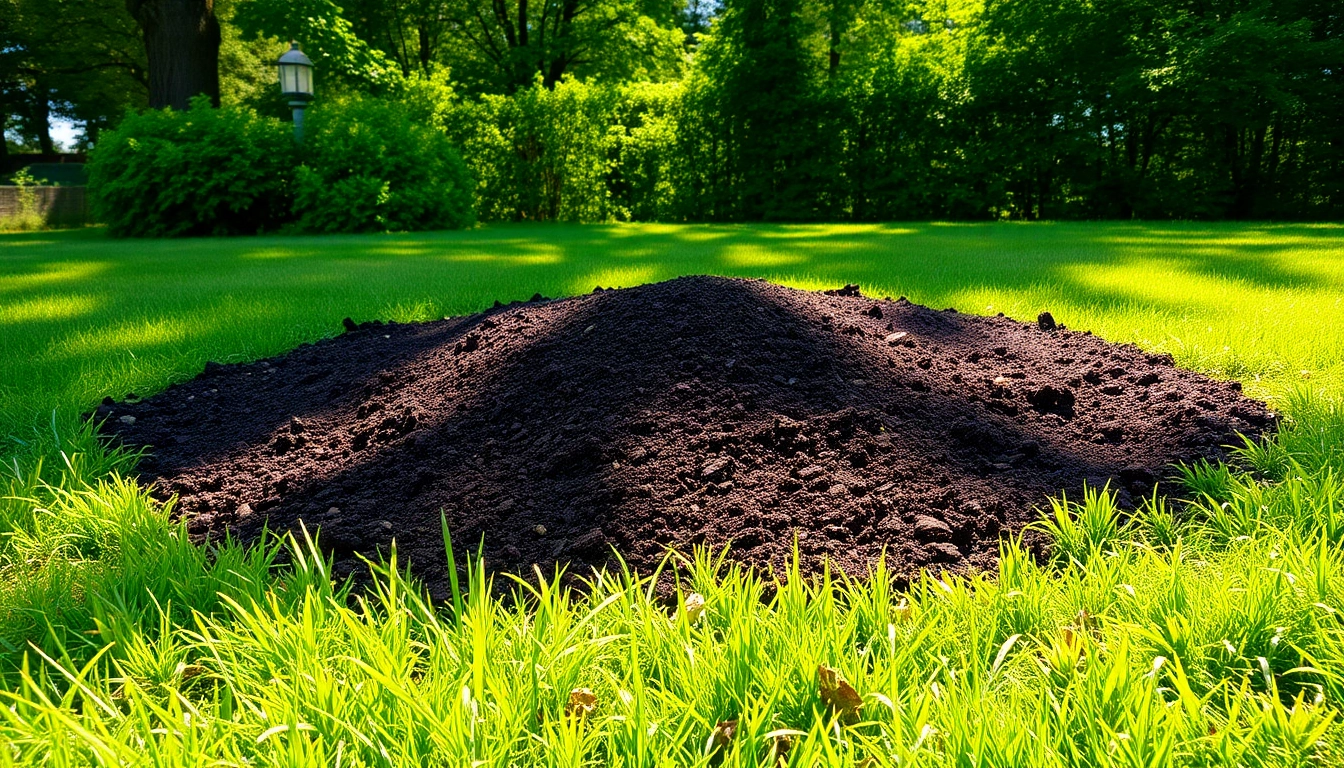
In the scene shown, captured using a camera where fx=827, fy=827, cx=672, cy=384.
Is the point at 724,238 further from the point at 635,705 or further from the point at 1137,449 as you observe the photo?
the point at 635,705

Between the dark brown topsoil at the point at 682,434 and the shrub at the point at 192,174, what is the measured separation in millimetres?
10222

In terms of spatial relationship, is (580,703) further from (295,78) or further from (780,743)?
(295,78)

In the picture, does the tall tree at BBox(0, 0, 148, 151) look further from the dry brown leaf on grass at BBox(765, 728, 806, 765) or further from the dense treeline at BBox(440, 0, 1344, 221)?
the dry brown leaf on grass at BBox(765, 728, 806, 765)

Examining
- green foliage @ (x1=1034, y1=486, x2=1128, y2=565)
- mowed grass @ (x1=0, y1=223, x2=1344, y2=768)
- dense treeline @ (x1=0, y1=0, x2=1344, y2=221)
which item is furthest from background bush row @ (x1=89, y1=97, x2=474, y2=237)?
green foliage @ (x1=1034, y1=486, x2=1128, y2=565)

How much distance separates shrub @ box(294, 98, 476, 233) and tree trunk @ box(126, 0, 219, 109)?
454 cm

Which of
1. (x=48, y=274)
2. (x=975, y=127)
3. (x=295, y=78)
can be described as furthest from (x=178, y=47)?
(x=975, y=127)

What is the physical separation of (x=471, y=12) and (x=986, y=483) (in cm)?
2849

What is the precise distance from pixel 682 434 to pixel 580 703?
3.67 feet

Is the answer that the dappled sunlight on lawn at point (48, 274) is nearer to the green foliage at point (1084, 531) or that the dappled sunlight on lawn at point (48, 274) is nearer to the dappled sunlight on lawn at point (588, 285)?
the dappled sunlight on lawn at point (588, 285)

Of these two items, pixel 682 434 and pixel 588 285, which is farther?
pixel 588 285

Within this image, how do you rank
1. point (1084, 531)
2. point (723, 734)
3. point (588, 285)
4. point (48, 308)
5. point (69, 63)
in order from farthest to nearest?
point (69, 63), point (588, 285), point (48, 308), point (1084, 531), point (723, 734)

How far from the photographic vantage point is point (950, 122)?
14836 millimetres

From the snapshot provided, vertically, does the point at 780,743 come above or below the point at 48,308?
below

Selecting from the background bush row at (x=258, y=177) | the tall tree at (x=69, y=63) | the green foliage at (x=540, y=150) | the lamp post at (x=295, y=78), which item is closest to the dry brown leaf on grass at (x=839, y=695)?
the background bush row at (x=258, y=177)
